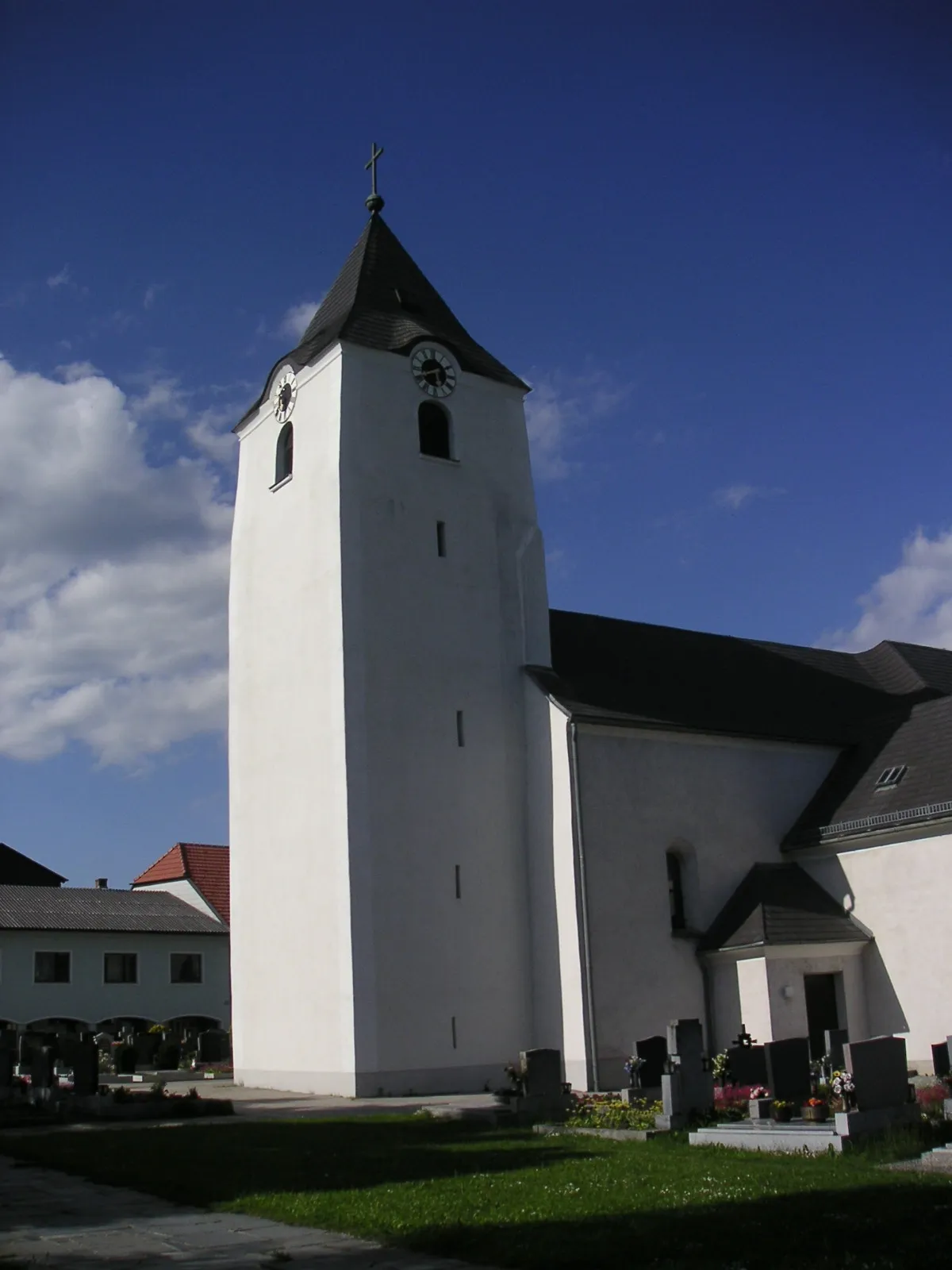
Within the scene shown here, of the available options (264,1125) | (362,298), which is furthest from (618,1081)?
(362,298)

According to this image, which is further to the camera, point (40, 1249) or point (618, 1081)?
point (618, 1081)

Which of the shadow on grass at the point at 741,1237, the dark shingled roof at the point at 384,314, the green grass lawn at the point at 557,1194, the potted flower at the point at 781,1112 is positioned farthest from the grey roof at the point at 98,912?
the shadow on grass at the point at 741,1237

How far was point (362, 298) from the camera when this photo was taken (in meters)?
29.2

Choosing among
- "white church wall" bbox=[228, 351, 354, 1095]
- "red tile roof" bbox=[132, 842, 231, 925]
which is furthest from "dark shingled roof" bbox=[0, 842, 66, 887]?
"white church wall" bbox=[228, 351, 354, 1095]

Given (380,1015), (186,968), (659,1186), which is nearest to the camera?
(659,1186)

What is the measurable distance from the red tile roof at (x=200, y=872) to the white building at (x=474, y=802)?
78.7ft

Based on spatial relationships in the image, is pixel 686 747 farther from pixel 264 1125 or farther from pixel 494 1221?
pixel 494 1221

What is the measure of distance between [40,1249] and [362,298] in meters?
23.5

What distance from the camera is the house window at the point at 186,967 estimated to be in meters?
47.8

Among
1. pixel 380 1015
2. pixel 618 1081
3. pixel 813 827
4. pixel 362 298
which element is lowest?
pixel 618 1081

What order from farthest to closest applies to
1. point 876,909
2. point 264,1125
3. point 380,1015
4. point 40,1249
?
point 876,909 → point 380,1015 → point 264,1125 → point 40,1249

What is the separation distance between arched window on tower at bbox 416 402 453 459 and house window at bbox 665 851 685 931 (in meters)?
10.3

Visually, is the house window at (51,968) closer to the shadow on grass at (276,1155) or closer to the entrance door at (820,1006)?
the shadow on grass at (276,1155)

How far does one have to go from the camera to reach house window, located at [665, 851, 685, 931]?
26672mm
